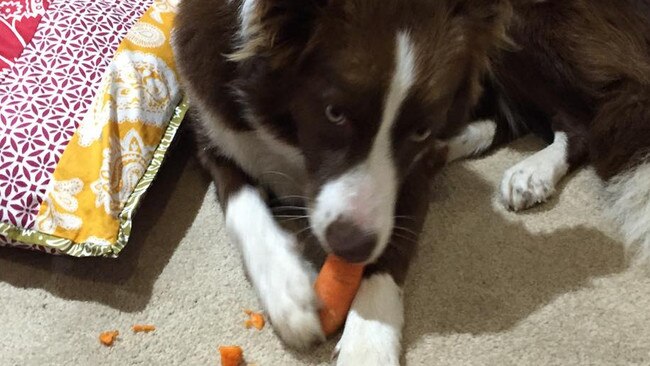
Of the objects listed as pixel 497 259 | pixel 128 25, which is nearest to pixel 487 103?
A: pixel 497 259

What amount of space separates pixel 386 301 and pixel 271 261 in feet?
0.96

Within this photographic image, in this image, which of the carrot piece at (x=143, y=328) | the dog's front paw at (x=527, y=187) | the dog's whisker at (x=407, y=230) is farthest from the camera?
the dog's front paw at (x=527, y=187)

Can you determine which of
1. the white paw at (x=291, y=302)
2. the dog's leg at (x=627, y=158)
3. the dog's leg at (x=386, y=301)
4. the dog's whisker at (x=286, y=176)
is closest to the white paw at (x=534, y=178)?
the dog's leg at (x=627, y=158)

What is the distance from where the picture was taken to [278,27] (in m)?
1.49

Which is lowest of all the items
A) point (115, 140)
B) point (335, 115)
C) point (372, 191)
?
point (115, 140)

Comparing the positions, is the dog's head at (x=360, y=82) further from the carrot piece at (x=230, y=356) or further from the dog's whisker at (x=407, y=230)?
the carrot piece at (x=230, y=356)

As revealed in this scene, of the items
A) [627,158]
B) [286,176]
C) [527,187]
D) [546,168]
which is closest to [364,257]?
[286,176]

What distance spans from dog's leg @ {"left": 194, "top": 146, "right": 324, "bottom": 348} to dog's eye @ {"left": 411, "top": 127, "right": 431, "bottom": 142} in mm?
413

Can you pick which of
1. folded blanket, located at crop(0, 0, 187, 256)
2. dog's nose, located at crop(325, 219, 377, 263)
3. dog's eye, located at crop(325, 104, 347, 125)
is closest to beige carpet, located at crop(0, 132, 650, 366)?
folded blanket, located at crop(0, 0, 187, 256)

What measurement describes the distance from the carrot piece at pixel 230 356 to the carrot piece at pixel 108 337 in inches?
10.6

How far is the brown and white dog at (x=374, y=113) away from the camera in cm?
145

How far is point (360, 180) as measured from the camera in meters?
1.50

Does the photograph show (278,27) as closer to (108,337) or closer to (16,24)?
(108,337)

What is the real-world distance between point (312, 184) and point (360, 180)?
0.16m
